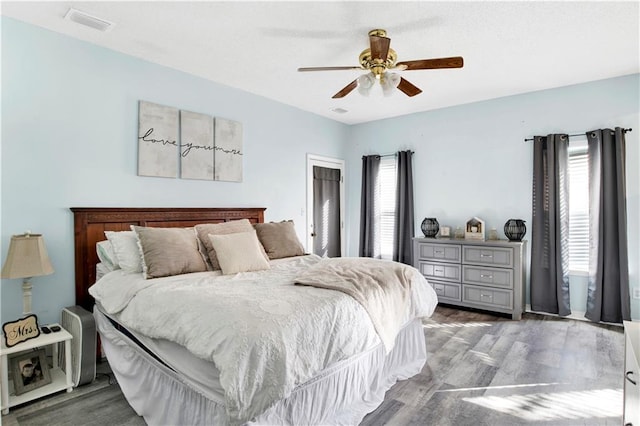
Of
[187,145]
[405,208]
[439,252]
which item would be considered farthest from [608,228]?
[187,145]

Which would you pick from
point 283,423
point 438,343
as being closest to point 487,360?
point 438,343

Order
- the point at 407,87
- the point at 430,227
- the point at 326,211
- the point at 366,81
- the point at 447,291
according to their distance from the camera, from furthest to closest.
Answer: the point at 326,211 < the point at 430,227 < the point at 447,291 < the point at 407,87 < the point at 366,81

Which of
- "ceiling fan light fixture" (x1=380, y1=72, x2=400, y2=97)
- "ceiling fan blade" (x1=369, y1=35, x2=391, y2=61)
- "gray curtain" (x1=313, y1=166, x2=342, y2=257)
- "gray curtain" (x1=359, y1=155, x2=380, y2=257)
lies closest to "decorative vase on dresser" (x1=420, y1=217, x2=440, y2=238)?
"gray curtain" (x1=359, y1=155, x2=380, y2=257)

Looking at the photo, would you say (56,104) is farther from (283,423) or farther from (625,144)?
(625,144)

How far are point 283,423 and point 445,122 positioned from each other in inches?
178

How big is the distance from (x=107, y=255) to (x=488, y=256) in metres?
4.08

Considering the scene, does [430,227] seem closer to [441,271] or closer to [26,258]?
[441,271]

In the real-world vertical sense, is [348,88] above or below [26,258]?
above

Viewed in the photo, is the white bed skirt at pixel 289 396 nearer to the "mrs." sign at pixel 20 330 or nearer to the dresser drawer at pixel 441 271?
the "mrs." sign at pixel 20 330

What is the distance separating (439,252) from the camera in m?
4.68

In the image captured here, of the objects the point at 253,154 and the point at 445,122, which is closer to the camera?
the point at 253,154

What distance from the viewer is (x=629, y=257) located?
379 centimetres

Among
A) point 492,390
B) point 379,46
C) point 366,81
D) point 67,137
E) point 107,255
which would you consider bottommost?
point 492,390

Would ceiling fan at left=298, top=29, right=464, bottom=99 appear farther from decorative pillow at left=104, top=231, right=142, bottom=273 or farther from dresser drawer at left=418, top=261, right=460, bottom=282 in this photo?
dresser drawer at left=418, top=261, right=460, bottom=282
